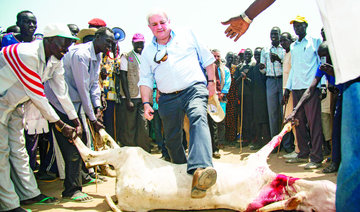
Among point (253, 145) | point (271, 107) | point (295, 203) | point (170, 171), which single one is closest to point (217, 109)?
point (170, 171)

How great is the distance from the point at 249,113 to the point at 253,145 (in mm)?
921

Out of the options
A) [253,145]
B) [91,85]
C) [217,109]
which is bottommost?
[253,145]

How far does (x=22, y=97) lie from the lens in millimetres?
3227

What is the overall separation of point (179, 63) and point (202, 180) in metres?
1.43

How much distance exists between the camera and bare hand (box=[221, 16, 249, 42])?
2291mm

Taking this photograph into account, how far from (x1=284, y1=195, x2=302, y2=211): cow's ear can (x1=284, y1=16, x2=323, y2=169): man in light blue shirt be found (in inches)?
104

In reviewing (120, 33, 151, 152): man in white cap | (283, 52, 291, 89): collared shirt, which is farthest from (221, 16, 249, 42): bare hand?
(120, 33, 151, 152): man in white cap

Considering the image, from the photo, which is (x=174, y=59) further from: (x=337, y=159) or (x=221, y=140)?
(x=221, y=140)

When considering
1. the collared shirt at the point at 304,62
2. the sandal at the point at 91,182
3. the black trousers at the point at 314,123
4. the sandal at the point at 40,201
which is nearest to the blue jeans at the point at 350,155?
the sandal at the point at 40,201

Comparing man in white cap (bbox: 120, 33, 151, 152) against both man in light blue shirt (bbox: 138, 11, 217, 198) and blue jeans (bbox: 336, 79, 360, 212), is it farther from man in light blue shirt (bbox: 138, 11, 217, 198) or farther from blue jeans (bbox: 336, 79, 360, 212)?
blue jeans (bbox: 336, 79, 360, 212)

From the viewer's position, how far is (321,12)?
1.48 m

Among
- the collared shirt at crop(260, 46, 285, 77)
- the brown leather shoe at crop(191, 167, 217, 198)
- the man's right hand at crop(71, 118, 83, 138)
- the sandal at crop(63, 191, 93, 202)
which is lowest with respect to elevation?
the sandal at crop(63, 191, 93, 202)

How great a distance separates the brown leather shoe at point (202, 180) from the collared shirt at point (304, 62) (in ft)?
→ 11.4

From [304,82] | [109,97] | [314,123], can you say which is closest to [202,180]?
[314,123]
